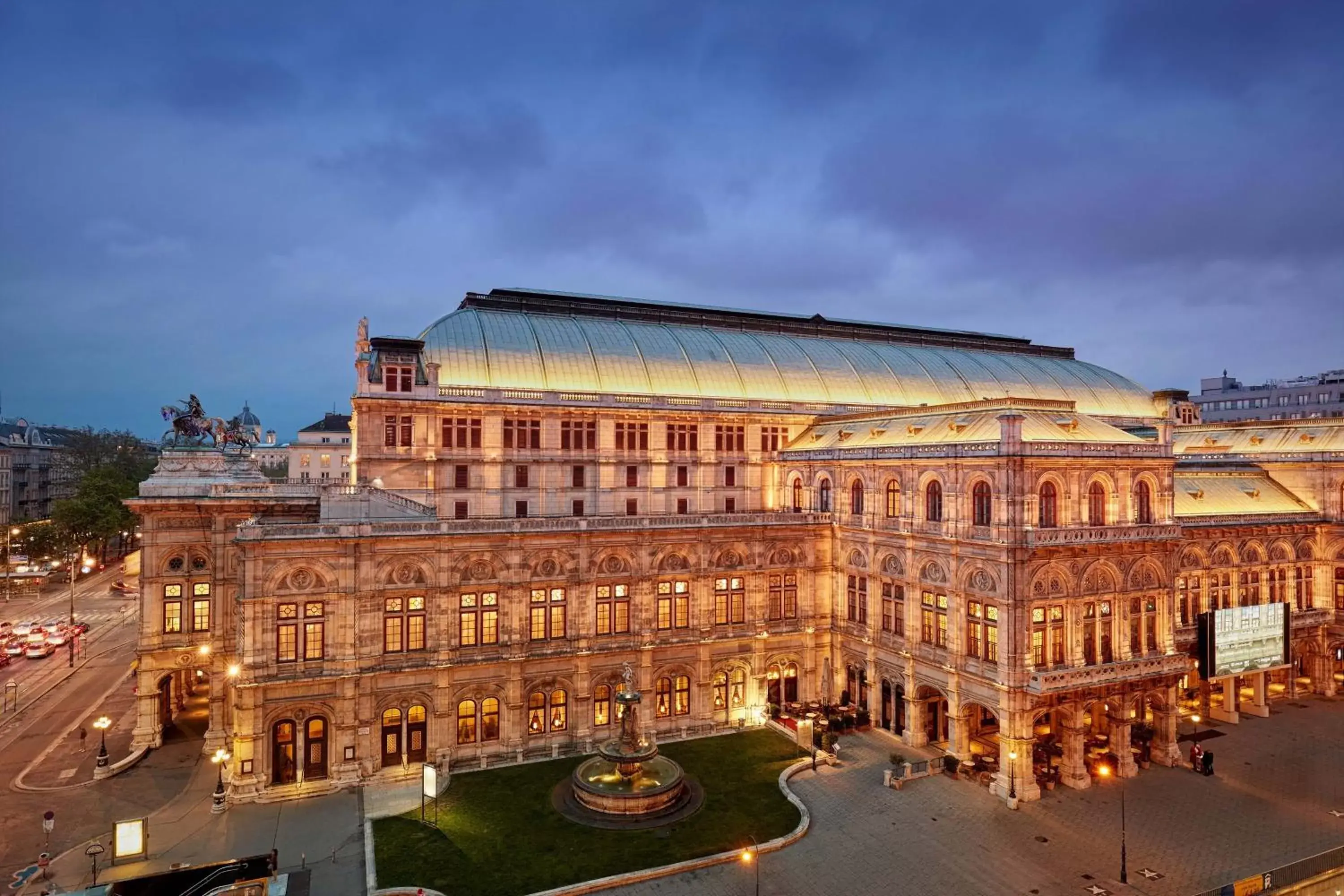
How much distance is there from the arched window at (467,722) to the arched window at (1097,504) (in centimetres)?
3936

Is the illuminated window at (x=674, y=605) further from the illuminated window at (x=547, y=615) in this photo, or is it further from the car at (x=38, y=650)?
the car at (x=38, y=650)

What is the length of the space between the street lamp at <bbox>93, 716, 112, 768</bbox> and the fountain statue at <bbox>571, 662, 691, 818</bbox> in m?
28.2

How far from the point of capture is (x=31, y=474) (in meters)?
152

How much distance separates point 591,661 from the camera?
4884 centimetres

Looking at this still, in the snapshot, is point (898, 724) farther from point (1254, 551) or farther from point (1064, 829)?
point (1254, 551)

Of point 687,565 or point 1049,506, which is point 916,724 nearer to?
point 1049,506

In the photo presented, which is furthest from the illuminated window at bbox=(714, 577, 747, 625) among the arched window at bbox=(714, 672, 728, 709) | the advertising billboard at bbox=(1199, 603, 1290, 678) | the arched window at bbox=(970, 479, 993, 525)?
the advertising billboard at bbox=(1199, 603, 1290, 678)

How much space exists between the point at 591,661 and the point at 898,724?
69.2ft

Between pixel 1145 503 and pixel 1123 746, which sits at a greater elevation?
pixel 1145 503

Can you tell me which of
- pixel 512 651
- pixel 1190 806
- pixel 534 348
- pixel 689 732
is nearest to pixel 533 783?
pixel 512 651

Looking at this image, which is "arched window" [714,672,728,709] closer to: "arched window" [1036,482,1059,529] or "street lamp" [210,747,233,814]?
"arched window" [1036,482,1059,529]

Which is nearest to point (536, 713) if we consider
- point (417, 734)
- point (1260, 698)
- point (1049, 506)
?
point (417, 734)

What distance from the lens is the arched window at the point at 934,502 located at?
47.2m

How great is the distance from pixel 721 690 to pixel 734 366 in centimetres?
2713
